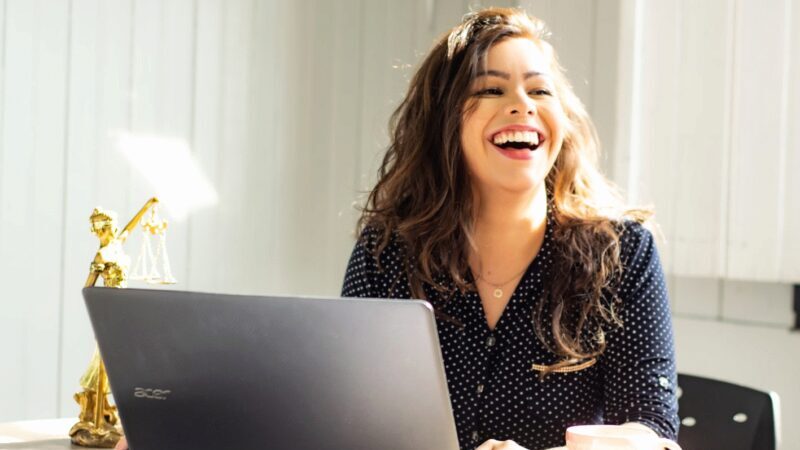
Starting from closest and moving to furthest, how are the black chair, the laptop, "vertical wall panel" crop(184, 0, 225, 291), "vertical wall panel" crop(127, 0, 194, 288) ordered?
the laptop
the black chair
"vertical wall panel" crop(127, 0, 194, 288)
"vertical wall panel" crop(184, 0, 225, 291)

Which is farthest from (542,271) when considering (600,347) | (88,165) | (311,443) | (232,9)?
(232,9)

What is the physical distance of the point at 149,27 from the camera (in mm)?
2986

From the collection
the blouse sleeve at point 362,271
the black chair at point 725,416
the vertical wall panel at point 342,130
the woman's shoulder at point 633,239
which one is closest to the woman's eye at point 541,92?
the woman's shoulder at point 633,239

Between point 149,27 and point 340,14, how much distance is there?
2.35 ft

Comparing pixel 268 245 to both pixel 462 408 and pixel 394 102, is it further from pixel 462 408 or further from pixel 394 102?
pixel 462 408

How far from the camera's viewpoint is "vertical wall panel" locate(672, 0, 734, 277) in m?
2.55

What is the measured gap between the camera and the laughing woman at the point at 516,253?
1.64 metres

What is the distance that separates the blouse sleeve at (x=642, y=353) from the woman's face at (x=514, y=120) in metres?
0.21

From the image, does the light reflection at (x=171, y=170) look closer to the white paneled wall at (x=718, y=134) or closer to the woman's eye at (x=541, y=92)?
the white paneled wall at (x=718, y=134)

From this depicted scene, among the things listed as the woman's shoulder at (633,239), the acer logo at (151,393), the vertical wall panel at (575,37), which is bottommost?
the acer logo at (151,393)

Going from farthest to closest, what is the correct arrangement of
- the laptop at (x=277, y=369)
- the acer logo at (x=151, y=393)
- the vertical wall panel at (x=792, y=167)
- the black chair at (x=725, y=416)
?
the vertical wall panel at (x=792, y=167) → the black chair at (x=725, y=416) → the acer logo at (x=151, y=393) → the laptop at (x=277, y=369)

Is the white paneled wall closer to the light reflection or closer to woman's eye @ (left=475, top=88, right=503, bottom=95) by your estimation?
woman's eye @ (left=475, top=88, right=503, bottom=95)

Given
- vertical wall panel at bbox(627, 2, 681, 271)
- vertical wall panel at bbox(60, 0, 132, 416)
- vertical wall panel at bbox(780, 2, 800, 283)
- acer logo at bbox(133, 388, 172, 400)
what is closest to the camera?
acer logo at bbox(133, 388, 172, 400)

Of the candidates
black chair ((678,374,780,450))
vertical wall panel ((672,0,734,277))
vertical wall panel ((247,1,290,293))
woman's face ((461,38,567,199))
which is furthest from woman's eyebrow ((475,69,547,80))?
vertical wall panel ((247,1,290,293))
